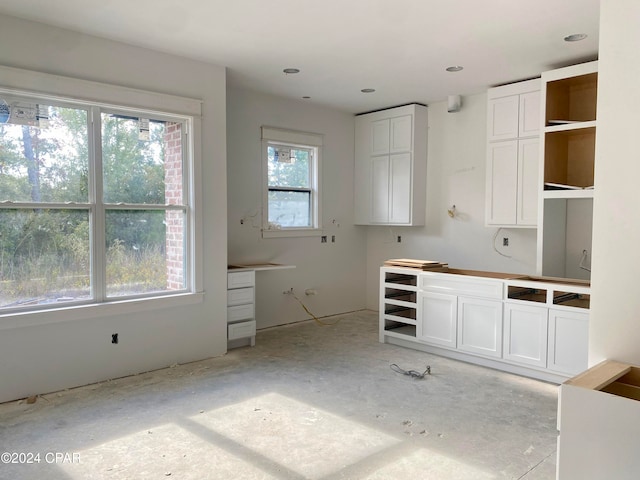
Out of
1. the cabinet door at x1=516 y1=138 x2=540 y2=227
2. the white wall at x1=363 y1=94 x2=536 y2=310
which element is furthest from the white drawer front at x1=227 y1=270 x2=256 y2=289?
the cabinet door at x1=516 y1=138 x2=540 y2=227

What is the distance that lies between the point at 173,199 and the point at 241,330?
151 centimetres

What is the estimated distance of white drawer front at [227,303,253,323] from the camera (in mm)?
4809

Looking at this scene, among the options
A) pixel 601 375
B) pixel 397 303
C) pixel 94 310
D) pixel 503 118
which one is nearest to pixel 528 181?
pixel 503 118

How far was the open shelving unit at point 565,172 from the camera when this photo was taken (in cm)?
439

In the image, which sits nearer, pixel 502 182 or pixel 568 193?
pixel 568 193

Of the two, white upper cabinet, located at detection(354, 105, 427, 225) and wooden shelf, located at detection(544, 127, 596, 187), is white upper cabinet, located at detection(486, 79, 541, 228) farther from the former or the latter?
white upper cabinet, located at detection(354, 105, 427, 225)

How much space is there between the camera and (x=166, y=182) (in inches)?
170

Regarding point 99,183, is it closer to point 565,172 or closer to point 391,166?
point 391,166

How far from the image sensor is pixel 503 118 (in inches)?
195

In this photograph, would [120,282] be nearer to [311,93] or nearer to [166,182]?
[166,182]

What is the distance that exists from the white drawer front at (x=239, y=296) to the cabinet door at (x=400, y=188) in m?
2.25

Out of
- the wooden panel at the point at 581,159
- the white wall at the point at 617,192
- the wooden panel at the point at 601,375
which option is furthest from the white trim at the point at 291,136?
the wooden panel at the point at 601,375

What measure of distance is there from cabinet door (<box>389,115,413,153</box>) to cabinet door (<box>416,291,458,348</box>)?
2089mm

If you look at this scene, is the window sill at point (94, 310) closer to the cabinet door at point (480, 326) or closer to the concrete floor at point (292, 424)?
the concrete floor at point (292, 424)
